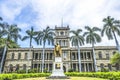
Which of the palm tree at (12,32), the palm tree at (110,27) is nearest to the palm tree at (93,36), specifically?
the palm tree at (110,27)

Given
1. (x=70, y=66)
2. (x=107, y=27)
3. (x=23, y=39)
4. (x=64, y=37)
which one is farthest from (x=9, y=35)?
(x=107, y=27)

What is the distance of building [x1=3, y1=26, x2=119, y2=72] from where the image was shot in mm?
51781

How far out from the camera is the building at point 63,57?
51.8 metres

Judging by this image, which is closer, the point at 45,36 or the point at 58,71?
the point at 58,71

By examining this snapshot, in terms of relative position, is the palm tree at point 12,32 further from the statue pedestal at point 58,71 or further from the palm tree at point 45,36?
the statue pedestal at point 58,71

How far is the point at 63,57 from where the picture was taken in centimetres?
5166

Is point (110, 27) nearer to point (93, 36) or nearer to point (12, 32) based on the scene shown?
point (93, 36)

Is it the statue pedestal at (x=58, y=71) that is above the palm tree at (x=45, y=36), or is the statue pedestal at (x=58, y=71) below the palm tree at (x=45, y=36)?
below

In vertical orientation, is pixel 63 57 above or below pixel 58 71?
above

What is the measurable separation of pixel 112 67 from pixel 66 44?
54.3 feet

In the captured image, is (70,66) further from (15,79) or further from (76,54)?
(15,79)

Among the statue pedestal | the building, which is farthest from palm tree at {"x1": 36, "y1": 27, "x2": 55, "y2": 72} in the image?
the statue pedestal

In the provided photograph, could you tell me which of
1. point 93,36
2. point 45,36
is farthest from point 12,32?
point 93,36

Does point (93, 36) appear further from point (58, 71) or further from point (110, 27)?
point (58, 71)
